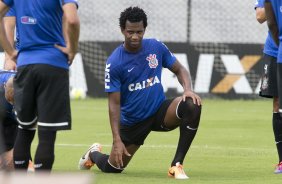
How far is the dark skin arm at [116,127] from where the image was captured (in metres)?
7.98

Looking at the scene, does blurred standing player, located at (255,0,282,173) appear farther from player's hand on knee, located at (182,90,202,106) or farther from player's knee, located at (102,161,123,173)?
player's knee, located at (102,161,123,173)

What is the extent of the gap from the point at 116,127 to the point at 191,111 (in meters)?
0.73

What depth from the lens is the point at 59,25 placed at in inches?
253

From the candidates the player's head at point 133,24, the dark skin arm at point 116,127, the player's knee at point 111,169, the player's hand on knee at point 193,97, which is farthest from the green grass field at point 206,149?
the player's head at point 133,24

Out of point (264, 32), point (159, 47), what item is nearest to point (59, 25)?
point (159, 47)

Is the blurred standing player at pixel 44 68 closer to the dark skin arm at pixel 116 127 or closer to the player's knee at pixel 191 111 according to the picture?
the dark skin arm at pixel 116 127

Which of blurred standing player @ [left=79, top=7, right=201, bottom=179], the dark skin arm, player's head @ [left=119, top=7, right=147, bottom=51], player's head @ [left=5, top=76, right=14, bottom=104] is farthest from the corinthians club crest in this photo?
player's head @ [left=5, top=76, right=14, bottom=104]

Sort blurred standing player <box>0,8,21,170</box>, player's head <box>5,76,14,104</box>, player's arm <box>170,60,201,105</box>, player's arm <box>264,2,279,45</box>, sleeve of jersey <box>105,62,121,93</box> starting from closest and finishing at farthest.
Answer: player's head <box>5,76,14,104</box> → blurred standing player <box>0,8,21,170</box> → player's arm <box>264,2,279,45</box> → player's arm <box>170,60,201,105</box> → sleeve of jersey <box>105,62,121,93</box>

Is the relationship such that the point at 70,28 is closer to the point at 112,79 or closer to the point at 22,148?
the point at 22,148

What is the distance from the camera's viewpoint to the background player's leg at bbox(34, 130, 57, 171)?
6.28 m

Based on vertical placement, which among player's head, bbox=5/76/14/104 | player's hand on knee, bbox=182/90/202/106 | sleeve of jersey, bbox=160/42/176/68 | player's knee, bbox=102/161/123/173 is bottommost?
player's knee, bbox=102/161/123/173

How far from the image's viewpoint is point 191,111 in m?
7.96

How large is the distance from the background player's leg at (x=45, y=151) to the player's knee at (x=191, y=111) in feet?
6.54

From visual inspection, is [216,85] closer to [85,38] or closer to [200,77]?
[200,77]
